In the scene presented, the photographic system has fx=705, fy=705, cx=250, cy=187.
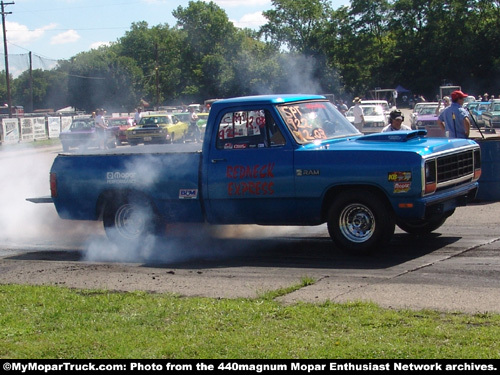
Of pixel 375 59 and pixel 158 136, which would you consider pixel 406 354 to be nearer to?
pixel 158 136

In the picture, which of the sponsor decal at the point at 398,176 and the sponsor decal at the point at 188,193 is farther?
the sponsor decal at the point at 188,193

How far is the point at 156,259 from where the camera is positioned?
9453 millimetres

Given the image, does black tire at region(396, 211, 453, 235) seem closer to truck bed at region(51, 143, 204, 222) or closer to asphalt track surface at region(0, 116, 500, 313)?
asphalt track surface at region(0, 116, 500, 313)

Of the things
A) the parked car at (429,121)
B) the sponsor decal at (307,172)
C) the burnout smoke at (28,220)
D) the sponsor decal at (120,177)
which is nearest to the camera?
the sponsor decal at (307,172)

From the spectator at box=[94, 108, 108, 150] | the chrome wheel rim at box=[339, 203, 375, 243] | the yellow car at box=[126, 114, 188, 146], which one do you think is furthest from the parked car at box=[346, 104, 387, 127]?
the chrome wheel rim at box=[339, 203, 375, 243]

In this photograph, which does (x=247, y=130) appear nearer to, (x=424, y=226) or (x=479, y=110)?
(x=424, y=226)

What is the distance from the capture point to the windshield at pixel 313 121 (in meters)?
8.84

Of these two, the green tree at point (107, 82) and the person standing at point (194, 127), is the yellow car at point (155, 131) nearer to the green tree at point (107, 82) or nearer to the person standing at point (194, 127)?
the person standing at point (194, 127)

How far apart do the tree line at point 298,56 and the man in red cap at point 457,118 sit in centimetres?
3535

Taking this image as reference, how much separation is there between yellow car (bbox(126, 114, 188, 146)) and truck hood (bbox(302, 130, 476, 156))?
2646cm

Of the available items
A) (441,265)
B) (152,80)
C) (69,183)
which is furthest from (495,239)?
(152,80)

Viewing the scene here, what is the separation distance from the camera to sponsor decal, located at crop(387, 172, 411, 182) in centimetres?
792

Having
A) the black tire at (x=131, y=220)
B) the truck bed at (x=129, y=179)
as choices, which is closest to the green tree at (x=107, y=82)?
the truck bed at (x=129, y=179)

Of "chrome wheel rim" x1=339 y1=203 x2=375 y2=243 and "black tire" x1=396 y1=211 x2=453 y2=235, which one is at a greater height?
"chrome wheel rim" x1=339 y1=203 x2=375 y2=243
